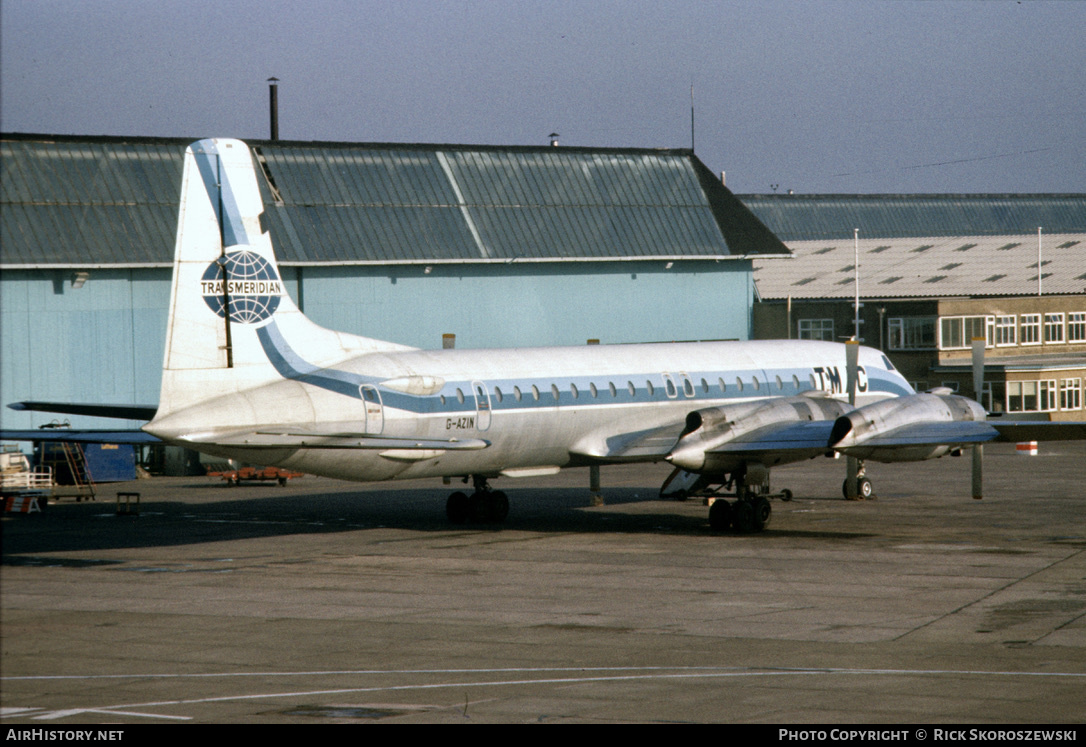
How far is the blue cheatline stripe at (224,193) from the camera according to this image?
2394 centimetres

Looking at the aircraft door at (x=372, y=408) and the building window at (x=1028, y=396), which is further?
the building window at (x=1028, y=396)

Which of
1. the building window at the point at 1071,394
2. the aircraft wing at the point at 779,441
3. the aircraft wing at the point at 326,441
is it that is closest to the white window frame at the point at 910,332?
the building window at the point at 1071,394

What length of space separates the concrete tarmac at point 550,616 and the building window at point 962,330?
3495 cm

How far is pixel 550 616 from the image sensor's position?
1980 cm

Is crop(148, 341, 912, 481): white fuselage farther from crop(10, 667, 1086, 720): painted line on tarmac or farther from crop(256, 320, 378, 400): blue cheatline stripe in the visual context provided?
crop(10, 667, 1086, 720): painted line on tarmac

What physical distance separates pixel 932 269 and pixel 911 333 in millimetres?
11685

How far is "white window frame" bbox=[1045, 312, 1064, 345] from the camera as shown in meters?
72.8

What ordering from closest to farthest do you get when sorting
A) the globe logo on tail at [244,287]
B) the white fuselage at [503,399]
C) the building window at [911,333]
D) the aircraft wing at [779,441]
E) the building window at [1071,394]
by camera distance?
the globe logo on tail at [244,287], the white fuselage at [503,399], the aircraft wing at [779,441], the building window at [1071,394], the building window at [911,333]

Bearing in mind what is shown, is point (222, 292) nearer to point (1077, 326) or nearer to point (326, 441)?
point (326, 441)

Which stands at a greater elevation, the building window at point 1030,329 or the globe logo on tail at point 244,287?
the building window at point 1030,329

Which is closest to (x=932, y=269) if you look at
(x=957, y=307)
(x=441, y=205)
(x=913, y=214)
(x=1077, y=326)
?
(x=1077, y=326)

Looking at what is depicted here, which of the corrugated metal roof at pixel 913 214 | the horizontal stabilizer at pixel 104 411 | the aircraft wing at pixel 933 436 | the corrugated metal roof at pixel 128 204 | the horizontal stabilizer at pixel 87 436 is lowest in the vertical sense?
the aircraft wing at pixel 933 436

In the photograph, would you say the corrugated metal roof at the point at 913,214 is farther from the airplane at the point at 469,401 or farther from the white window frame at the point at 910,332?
the airplane at the point at 469,401

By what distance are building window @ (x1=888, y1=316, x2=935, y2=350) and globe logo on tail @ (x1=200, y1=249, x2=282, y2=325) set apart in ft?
172
